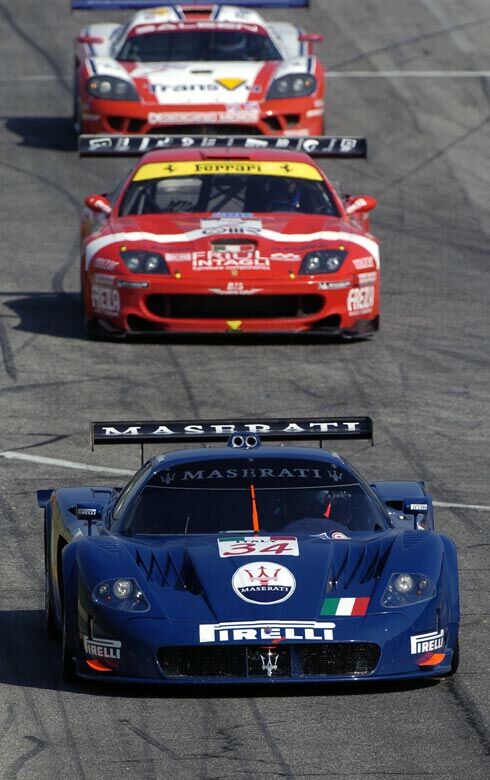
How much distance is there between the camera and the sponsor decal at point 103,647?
24.9 feet

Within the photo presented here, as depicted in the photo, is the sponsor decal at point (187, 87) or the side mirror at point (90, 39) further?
the side mirror at point (90, 39)

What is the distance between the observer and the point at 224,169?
16031mm

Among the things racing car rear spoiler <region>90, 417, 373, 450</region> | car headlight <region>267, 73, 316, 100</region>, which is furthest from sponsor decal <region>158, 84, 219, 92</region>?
racing car rear spoiler <region>90, 417, 373, 450</region>

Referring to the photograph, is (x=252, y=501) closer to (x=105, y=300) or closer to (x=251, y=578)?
(x=251, y=578)

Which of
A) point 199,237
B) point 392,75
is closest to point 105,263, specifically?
point 199,237

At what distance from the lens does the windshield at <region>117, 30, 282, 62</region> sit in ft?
70.2

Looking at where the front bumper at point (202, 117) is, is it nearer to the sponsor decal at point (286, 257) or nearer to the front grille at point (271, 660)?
the sponsor decal at point (286, 257)

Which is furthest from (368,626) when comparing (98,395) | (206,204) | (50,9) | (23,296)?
(50,9)

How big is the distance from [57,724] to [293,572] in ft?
3.74

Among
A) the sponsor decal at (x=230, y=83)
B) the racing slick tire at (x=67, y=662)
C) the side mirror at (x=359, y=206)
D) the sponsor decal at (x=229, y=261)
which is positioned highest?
→ the racing slick tire at (x=67, y=662)

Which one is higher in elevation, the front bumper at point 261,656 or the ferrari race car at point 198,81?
the front bumper at point 261,656

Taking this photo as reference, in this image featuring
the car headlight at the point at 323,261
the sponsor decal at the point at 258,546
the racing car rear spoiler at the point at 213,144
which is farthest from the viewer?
the racing car rear spoiler at the point at 213,144

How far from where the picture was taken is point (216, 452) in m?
8.97

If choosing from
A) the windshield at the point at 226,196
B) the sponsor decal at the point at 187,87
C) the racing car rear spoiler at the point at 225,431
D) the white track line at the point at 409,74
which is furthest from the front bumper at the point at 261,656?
the white track line at the point at 409,74
